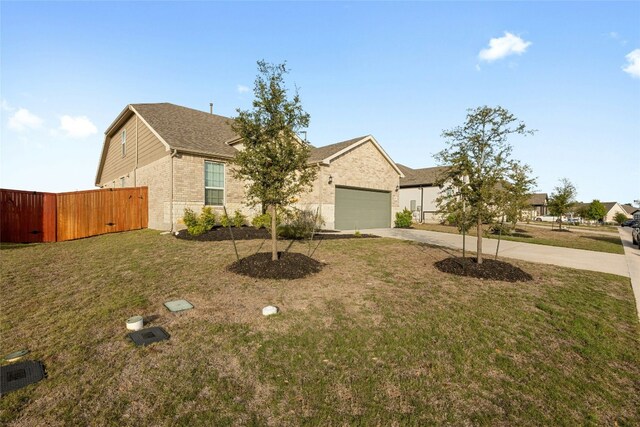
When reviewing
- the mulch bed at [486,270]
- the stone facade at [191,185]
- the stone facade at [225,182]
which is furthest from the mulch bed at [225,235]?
the mulch bed at [486,270]

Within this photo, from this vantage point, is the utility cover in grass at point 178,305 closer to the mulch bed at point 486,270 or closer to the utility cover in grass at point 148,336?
the utility cover in grass at point 148,336

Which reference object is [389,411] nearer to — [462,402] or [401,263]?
[462,402]

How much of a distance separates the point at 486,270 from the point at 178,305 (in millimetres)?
7388

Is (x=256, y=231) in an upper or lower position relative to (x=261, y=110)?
lower

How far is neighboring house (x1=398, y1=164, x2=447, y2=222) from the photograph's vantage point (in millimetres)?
30328

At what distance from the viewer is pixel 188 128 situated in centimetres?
1539

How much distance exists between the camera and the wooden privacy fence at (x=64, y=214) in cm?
1122

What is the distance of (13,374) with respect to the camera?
2.89 meters

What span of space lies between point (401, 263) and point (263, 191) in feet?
15.4

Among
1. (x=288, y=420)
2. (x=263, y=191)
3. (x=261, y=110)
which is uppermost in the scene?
(x=261, y=110)

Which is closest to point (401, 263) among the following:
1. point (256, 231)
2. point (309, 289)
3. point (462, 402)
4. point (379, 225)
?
point (309, 289)

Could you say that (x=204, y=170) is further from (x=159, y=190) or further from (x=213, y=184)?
(x=159, y=190)

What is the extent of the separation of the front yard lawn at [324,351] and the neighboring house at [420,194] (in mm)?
24264

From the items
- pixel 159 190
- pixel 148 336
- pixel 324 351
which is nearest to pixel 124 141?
pixel 159 190
